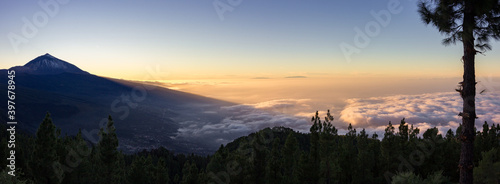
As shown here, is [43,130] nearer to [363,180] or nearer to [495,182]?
[363,180]

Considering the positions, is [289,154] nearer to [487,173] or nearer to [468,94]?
[487,173]

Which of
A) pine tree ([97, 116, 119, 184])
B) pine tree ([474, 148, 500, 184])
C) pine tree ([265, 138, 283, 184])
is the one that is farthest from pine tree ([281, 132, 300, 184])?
pine tree ([97, 116, 119, 184])

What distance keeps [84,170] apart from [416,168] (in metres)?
52.2

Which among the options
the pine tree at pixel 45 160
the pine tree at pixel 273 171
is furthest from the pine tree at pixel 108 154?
the pine tree at pixel 273 171

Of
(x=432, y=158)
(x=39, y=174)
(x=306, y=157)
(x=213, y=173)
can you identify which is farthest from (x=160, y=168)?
(x=432, y=158)

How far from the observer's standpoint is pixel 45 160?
35.2m

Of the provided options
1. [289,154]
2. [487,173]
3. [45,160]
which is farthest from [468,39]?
[45,160]

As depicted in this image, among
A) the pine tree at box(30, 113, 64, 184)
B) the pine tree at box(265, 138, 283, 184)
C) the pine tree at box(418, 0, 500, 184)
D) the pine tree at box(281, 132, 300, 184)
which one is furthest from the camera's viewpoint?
the pine tree at box(281, 132, 300, 184)

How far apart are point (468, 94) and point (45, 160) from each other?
43.5 meters

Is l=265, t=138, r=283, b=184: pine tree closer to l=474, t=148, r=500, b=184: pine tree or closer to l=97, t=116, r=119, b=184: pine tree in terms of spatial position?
l=97, t=116, r=119, b=184: pine tree

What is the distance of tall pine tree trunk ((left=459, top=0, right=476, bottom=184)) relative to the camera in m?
11.9

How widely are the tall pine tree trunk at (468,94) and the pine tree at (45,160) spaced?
4176 centimetres

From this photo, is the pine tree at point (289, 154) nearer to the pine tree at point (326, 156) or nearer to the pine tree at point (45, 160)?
the pine tree at point (326, 156)

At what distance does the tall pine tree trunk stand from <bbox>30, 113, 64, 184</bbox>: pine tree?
137ft
